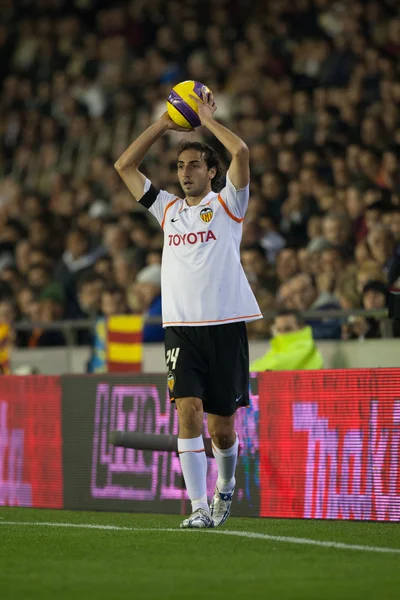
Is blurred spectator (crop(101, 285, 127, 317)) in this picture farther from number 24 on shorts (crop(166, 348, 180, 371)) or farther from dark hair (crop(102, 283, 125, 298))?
number 24 on shorts (crop(166, 348, 180, 371))

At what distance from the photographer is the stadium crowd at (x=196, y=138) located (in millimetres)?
12672

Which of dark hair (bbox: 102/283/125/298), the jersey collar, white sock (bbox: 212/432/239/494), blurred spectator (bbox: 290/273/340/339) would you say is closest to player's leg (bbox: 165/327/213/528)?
white sock (bbox: 212/432/239/494)

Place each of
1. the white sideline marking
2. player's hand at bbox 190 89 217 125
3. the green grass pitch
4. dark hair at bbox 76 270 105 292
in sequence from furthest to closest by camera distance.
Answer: dark hair at bbox 76 270 105 292
player's hand at bbox 190 89 217 125
the white sideline marking
the green grass pitch

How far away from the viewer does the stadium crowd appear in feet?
41.6

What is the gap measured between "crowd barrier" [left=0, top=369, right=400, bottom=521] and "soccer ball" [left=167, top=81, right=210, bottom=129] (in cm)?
211

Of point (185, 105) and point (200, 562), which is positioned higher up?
point (185, 105)

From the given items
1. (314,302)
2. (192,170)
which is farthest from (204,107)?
(314,302)

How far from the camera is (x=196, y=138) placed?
16531 mm

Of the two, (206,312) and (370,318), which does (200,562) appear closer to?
(206,312)

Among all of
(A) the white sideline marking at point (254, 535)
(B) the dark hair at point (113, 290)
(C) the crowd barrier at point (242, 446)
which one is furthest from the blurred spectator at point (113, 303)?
(A) the white sideline marking at point (254, 535)

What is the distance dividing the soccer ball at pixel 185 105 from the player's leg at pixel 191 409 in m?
1.26

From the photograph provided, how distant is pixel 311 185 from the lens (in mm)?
13945

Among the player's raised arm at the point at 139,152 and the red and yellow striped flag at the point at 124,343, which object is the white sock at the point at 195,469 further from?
the red and yellow striped flag at the point at 124,343

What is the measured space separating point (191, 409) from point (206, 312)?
1.89 feet
